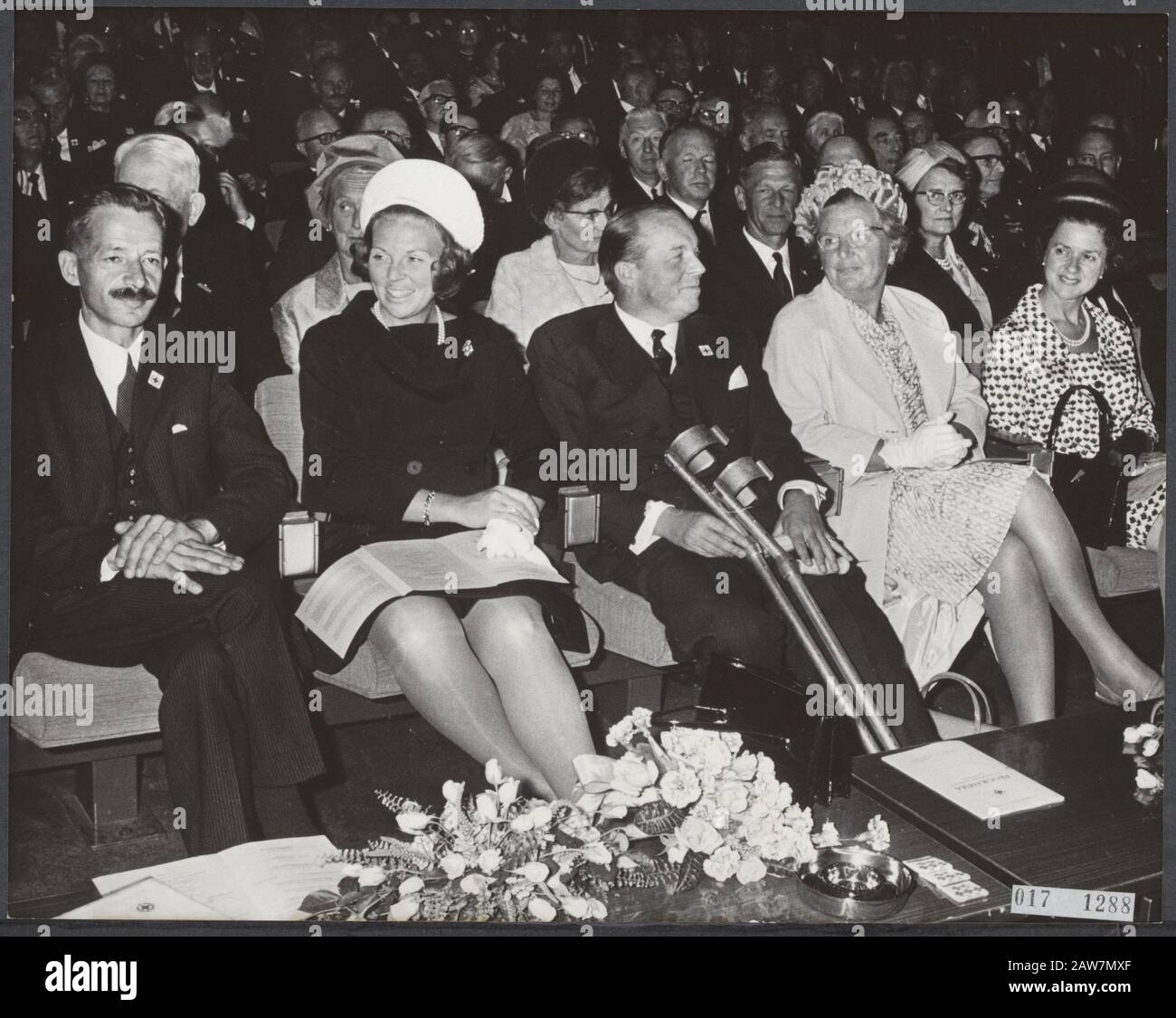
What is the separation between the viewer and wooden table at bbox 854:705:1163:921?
252 centimetres

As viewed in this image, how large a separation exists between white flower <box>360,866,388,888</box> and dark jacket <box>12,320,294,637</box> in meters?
1.02

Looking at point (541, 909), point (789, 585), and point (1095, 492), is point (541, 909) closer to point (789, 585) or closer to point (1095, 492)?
point (789, 585)

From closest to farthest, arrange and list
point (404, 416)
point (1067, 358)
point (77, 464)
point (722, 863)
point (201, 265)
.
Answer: point (722, 863) < point (77, 464) < point (201, 265) < point (404, 416) < point (1067, 358)

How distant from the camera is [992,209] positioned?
11.9 ft

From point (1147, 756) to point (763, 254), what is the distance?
1543mm

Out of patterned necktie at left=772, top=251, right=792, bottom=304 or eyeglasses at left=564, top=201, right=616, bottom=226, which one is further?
patterned necktie at left=772, top=251, right=792, bottom=304

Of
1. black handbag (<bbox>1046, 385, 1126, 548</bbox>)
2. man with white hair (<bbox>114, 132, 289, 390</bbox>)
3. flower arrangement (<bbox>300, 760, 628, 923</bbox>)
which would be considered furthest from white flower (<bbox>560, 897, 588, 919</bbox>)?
black handbag (<bbox>1046, 385, 1126, 548</bbox>)

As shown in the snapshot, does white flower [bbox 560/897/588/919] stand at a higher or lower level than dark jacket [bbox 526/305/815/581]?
lower

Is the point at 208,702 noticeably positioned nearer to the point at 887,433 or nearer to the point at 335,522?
the point at 335,522

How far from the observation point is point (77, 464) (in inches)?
117

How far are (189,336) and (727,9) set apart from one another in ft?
4.79

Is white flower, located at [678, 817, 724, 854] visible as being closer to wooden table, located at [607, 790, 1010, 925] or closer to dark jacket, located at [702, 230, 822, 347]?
wooden table, located at [607, 790, 1010, 925]

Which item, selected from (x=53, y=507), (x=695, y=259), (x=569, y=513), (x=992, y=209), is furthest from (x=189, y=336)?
(x=992, y=209)

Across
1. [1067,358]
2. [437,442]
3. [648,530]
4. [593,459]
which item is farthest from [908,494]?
[437,442]
